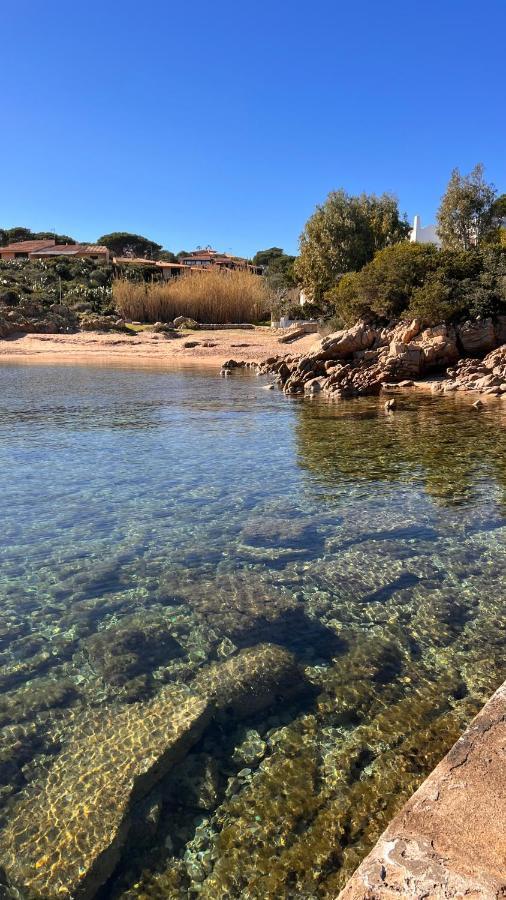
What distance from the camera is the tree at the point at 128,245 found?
95356 millimetres

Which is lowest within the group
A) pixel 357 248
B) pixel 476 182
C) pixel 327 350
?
pixel 327 350

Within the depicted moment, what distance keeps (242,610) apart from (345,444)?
8.28 m

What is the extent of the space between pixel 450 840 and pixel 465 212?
128 feet

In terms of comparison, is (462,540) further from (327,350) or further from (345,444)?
(327,350)

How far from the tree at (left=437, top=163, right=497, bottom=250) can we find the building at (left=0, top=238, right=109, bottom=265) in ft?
168

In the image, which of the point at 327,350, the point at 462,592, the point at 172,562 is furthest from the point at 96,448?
the point at 327,350

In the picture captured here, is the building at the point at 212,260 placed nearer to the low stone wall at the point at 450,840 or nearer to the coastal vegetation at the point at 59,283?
the coastal vegetation at the point at 59,283

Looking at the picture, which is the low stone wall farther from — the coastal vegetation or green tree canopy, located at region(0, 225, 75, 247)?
green tree canopy, located at region(0, 225, 75, 247)

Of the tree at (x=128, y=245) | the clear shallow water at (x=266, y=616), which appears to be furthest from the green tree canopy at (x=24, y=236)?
the clear shallow water at (x=266, y=616)

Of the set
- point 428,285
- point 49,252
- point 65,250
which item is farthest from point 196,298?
point 65,250

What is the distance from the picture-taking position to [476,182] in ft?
116

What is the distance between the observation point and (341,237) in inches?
1610

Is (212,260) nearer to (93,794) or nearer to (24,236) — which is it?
(24,236)

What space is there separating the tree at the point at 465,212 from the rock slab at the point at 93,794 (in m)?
36.7
